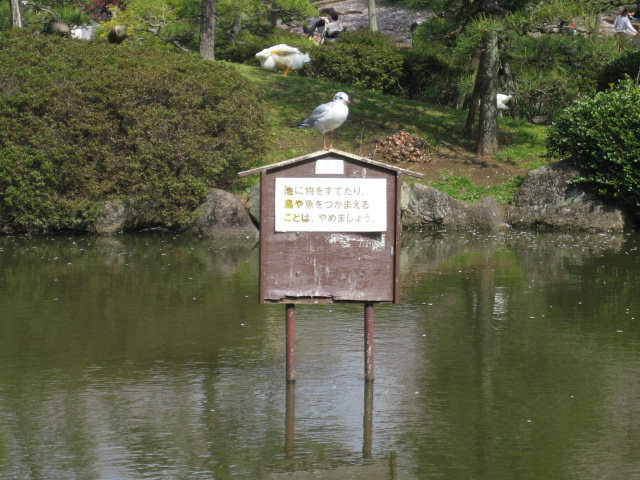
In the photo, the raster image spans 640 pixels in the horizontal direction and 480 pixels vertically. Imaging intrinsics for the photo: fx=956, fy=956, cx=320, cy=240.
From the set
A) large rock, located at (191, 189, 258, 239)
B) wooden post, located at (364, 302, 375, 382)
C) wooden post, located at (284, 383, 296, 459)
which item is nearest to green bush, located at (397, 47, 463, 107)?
large rock, located at (191, 189, 258, 239)

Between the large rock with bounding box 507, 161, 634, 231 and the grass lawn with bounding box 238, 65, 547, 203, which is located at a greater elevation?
the grass lawn with bounding box 238, 65, 547, 203

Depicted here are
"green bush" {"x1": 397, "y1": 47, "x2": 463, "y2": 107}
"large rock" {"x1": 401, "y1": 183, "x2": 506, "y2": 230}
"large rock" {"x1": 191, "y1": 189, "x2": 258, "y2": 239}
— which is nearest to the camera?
"large rock" {"x1": 191, "y1": 189, "x2": 258, "y2": 239}

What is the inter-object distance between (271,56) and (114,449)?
18282 mm

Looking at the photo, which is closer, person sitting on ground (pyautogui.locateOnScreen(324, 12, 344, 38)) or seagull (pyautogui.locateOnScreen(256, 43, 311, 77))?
seagull (pyautogui.locateOnScreen(256, 43, 311, 77))

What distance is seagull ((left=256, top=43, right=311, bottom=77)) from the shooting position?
22.7 metres

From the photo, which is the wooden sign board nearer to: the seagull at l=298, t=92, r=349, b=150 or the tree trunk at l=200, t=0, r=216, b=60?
the seagull at l=298, t=92, r=349, b=150

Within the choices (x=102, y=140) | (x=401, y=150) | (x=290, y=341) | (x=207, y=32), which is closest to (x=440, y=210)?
(x=401, y=150)

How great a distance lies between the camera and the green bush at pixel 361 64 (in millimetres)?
22781

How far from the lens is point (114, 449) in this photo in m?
5.38

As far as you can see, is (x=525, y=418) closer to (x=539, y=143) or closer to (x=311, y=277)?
(x=311, y=277)

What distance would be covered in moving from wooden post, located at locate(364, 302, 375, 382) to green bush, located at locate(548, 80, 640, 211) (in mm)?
8883

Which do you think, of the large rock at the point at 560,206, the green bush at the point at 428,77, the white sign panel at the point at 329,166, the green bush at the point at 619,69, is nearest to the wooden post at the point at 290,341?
the white sign panel at the point at 329,166

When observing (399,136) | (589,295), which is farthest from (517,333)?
(399,136)

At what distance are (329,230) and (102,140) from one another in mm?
8624
